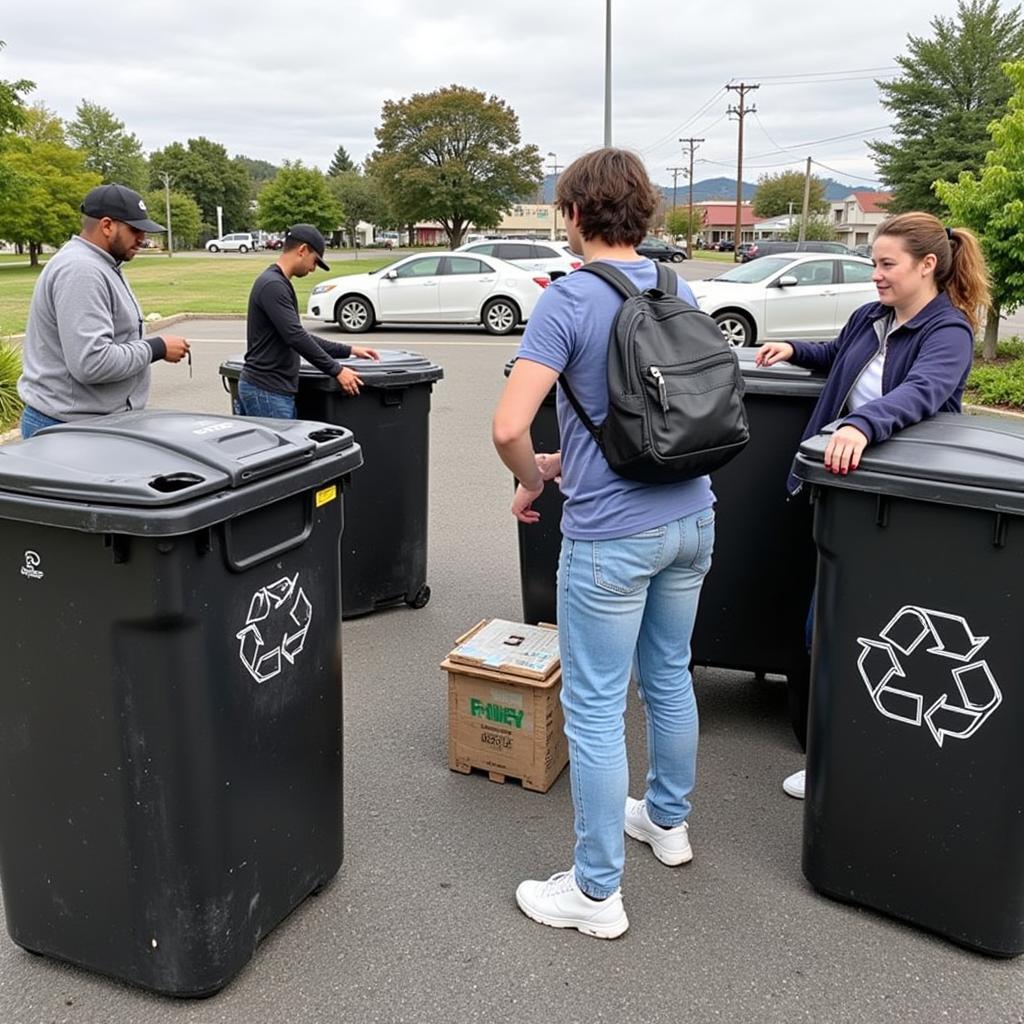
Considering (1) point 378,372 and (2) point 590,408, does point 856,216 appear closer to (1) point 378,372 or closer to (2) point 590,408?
(1) point 378,372

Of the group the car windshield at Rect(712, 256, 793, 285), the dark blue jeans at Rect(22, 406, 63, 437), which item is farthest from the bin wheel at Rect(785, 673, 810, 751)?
the car windshield at Rect(712, 256, 793, 285)

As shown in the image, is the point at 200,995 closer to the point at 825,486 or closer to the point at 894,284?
the point at 825,486

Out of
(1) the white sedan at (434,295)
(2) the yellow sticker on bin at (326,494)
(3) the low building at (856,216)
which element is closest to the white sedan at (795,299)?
(1) the white sedan at (434,295)

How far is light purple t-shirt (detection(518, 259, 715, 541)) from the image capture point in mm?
2371

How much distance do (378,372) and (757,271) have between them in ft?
40.8

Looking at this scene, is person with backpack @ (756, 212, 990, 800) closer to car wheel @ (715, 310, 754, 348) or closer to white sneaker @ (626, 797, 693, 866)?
white sneaker @ (626, 797, 693, 866)

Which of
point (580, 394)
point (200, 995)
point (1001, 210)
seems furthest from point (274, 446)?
point (1001, 210)

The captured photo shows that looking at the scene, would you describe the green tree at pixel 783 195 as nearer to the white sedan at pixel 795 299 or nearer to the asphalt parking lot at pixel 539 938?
the white sedan at pixel 795 299

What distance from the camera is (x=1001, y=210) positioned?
484 inches

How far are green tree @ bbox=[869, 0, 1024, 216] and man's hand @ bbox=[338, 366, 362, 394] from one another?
114ft

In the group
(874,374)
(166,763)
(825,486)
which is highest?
(874,374)

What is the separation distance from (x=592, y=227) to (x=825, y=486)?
0.91m

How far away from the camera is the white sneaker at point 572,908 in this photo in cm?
270

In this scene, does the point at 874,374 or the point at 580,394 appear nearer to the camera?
the point at 580,394
